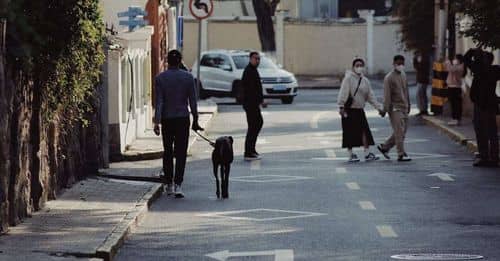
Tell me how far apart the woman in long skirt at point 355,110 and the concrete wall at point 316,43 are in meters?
40.8

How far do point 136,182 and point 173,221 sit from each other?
13.4ft

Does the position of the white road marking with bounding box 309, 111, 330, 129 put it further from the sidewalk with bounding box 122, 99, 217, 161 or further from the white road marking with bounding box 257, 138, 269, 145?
the sidewalk with bounding box 122, 99, 217, 161

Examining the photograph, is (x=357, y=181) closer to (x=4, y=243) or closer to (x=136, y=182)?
(x=136, y=182)

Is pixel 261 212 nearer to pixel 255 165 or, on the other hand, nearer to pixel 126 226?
pixel 126 226

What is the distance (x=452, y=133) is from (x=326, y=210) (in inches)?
524

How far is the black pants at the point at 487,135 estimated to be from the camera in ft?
74.7

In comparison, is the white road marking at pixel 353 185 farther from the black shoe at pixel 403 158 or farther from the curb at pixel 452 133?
the curb at pixel 452 133

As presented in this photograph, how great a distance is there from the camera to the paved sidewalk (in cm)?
1274

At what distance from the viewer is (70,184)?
1884 cm

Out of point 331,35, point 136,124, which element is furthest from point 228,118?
point 331,35

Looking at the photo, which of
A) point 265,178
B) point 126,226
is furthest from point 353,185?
point 126,226

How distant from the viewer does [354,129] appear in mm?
24125

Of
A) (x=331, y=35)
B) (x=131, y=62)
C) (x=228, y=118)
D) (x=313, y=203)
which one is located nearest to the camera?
(x=313, y=203)

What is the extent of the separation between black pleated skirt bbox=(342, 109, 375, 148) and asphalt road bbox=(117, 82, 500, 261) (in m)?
0.44
